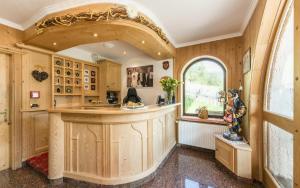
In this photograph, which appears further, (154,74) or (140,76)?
(140,76)

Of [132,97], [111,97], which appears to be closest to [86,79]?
[111,97]

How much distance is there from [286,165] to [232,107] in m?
1.17

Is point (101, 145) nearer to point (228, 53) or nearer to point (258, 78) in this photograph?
point (258, 78)

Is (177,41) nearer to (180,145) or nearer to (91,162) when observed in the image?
(180,145)

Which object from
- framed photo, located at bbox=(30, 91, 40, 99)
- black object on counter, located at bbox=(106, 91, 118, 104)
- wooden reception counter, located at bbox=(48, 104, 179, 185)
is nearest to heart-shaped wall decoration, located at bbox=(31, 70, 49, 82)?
framed photo, located at bbox=(30, 91, 40, 99)

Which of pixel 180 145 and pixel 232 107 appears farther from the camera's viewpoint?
pixel 180 145

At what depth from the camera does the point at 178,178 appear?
8.08ft

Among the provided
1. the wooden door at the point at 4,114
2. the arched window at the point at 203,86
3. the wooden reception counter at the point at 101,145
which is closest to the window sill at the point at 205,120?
the arched window at the point at 203,86

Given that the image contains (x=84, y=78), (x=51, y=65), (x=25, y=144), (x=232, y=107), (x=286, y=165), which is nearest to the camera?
(x=286, y=165)

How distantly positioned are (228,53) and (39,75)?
430 centimetres

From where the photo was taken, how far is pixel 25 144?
118 inches

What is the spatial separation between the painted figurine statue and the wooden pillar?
298 centimetres

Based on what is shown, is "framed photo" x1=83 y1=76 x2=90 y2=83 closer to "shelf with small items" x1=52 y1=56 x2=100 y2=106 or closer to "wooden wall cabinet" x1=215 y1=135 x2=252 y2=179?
"shelf with small items" x1=52 y1=56 x2=100 y2=106

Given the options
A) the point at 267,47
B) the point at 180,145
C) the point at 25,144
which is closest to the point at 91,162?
the point at 25,144
